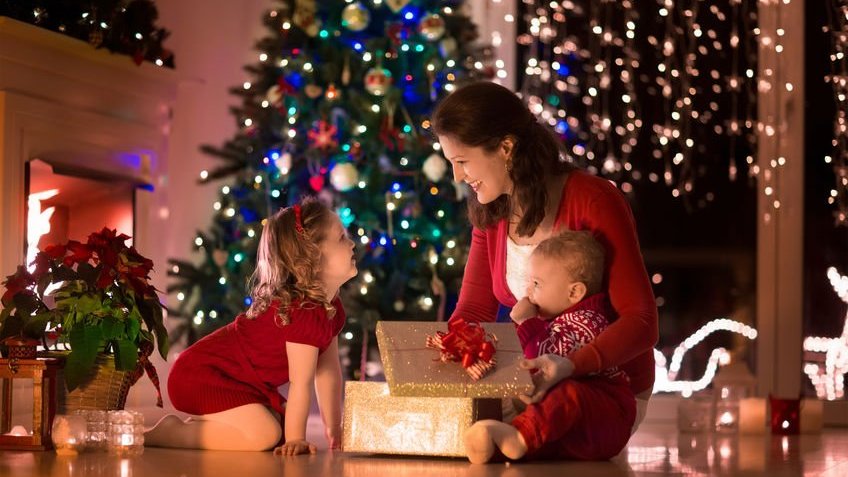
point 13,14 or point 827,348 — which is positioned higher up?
point 13,14

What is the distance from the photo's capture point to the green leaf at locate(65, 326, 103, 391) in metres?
3.10

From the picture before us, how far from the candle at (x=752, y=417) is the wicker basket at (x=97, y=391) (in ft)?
7.71

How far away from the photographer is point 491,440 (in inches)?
108

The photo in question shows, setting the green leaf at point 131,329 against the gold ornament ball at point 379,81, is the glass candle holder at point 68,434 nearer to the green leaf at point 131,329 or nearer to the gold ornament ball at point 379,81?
the green leaf at point 131,329

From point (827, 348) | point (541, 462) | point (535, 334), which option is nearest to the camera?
point (541, 462)

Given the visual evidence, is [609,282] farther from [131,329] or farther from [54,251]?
[54,251]

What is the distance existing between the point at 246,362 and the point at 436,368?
2.01ft

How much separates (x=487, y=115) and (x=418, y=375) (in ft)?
2.26

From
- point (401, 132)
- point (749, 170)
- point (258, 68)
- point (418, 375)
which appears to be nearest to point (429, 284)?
point (401, 132)

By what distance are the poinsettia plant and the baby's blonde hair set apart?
1065 mm

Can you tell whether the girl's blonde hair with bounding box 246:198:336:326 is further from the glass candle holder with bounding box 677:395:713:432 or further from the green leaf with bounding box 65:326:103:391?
the glass candle holder with bounding box 677:395:713:432

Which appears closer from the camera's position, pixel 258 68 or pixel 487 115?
pixel 487 115

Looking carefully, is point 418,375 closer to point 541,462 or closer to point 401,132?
point 541,462

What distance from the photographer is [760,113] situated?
5203mm
